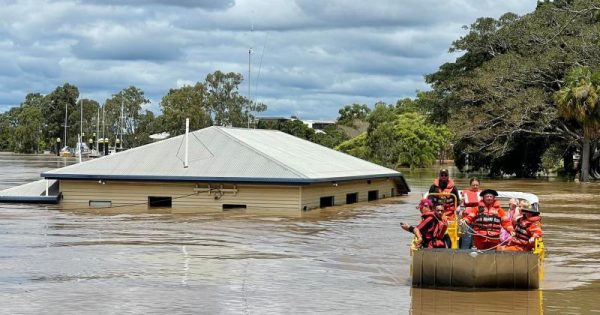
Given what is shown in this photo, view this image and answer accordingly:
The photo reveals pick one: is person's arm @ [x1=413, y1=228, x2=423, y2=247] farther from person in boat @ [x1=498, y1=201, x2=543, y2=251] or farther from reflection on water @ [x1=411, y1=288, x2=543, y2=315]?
person in boat @ [x1=498, y1=201, x2=543, y2=251]

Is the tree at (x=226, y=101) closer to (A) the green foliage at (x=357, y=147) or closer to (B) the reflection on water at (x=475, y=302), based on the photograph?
(A) the green foliage at (x=357, y=147)

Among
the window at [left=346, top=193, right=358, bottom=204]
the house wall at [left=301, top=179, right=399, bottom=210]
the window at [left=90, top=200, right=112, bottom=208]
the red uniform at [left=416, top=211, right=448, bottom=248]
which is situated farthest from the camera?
the window at [left=346, top=193, right=358, bottom=204]

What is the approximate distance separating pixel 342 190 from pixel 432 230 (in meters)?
21.0

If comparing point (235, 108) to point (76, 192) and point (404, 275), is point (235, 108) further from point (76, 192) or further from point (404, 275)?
point (404, 275)

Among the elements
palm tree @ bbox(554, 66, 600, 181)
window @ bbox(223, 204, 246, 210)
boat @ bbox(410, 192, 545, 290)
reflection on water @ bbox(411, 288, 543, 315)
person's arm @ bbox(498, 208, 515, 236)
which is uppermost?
palm tree @ bbox(554, 66, 600, 181)

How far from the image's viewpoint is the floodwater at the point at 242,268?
507 inches

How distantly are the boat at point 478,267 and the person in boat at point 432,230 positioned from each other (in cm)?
29

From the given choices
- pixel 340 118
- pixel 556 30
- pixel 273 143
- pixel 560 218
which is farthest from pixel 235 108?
pixel 560 218

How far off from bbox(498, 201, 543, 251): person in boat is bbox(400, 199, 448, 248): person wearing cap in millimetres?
1098

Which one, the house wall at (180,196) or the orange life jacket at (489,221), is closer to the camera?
the orange life jacket at (489,221)

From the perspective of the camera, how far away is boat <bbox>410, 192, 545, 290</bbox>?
45.0 ft

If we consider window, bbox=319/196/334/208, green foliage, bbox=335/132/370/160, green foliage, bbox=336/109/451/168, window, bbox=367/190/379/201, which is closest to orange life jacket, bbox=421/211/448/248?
window, bbox=319/196/334/208

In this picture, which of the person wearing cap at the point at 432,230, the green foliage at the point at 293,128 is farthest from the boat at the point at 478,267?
the green foliage at the point at 293,128

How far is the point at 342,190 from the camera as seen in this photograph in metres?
35.3
